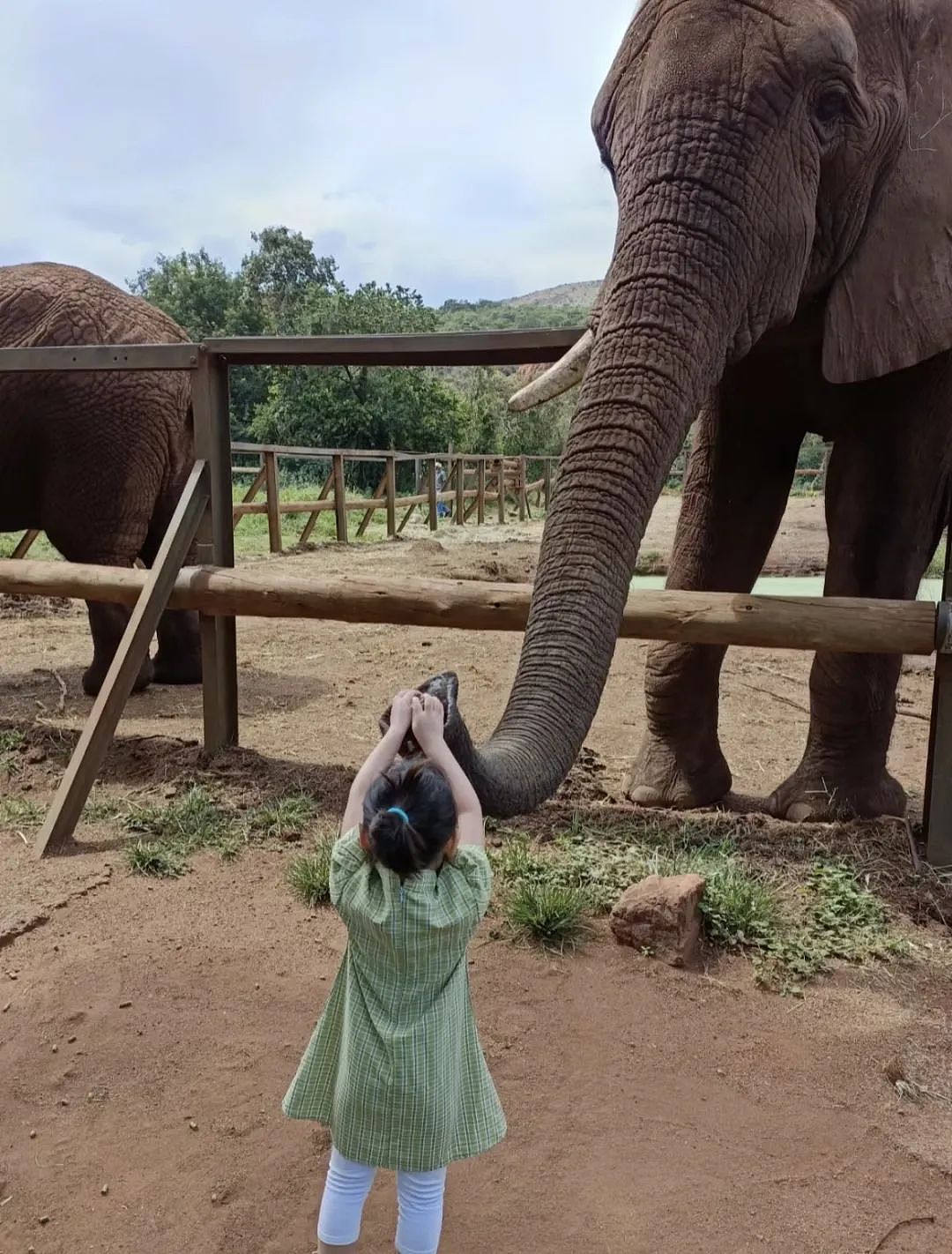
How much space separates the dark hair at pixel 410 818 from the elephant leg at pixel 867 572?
9.85ft

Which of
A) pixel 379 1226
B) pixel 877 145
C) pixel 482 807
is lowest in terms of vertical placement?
pixel 379 1226

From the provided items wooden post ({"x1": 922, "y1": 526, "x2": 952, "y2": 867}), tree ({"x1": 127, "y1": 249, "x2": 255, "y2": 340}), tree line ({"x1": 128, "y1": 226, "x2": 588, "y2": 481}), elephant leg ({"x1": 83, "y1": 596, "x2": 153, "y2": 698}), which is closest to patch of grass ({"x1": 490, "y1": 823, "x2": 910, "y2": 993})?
wooden post ({"x1": 922, "y1": 526, "x2": 952, "y2": 867})

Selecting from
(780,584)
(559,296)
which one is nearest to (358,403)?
(780,584)

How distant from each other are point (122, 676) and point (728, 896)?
2.70 m

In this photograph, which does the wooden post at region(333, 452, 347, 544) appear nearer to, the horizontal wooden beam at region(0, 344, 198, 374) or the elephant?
the elephant

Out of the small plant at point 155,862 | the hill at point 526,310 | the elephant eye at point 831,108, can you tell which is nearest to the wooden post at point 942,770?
the elephant eye at point 831,108

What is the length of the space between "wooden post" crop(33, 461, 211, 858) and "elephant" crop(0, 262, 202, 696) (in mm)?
1565

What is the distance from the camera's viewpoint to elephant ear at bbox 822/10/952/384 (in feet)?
11.4

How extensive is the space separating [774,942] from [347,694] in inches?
161

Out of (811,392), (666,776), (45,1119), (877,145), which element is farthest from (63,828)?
(877,145)

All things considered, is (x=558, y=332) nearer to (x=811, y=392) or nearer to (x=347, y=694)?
(x=811, y=392)

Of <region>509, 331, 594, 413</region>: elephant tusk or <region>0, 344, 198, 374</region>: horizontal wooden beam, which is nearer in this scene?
<region>509, 331, 594, 413</region>: elephant tusk

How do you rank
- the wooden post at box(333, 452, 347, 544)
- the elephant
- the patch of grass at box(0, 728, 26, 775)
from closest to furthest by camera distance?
the patch of grass at box(0, 728, 26, 775)
the elephant
the wooden post at box(333, 452, 347, 544)

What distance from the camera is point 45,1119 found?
244 centimetres
